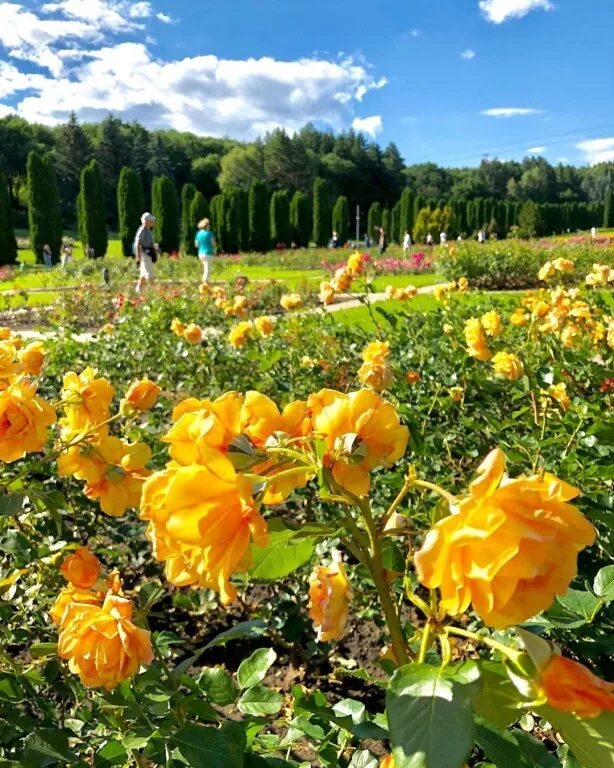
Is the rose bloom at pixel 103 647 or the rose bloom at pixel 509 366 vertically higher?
the rose bloom at pixel 509 366

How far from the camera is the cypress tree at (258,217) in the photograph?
30000 mm

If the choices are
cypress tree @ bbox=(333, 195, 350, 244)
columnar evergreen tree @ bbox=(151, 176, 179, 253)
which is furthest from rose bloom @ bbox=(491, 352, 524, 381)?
cypress tree @ bbox=(333, 195, 350, 244)

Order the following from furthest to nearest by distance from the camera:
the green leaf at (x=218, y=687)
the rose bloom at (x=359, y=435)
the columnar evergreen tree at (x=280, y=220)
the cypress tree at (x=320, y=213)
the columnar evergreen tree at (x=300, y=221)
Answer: the cypress tree at (x=320, y=213) < the columnar evergreen tree at (x=300, y=221) < the columnar evergreen tree at (x=280, y=220) < the green leaf at (x=218, y=687) < the rose bloom at (x=359, y=435)

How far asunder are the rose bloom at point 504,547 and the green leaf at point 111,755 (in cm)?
58

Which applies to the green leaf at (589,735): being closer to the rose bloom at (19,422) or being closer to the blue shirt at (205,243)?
the rose bloom at (19,422)

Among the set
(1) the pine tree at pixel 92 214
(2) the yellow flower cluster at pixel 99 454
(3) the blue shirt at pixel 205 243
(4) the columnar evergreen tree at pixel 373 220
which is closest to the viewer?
(2) the yellow flower cluster at pixel 99 454

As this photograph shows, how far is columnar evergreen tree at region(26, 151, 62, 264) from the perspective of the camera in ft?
80.0

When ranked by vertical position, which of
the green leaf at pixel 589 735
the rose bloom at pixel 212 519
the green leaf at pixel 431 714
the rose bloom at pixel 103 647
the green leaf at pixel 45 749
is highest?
the rose bloom at pixel 212 519

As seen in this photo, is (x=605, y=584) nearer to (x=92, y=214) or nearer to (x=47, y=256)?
(x=47, y=256)

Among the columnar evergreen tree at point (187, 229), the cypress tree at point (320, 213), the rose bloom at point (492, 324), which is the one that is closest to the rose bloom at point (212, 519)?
the rose bloom at point (492, 324)

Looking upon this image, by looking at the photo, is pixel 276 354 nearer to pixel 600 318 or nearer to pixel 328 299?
pixel 328 299

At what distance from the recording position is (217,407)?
22.8 inches

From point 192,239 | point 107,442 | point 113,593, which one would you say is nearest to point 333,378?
point 107,442

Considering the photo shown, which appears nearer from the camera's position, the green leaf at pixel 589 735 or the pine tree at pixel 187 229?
the green leaf at pixel 589 735
